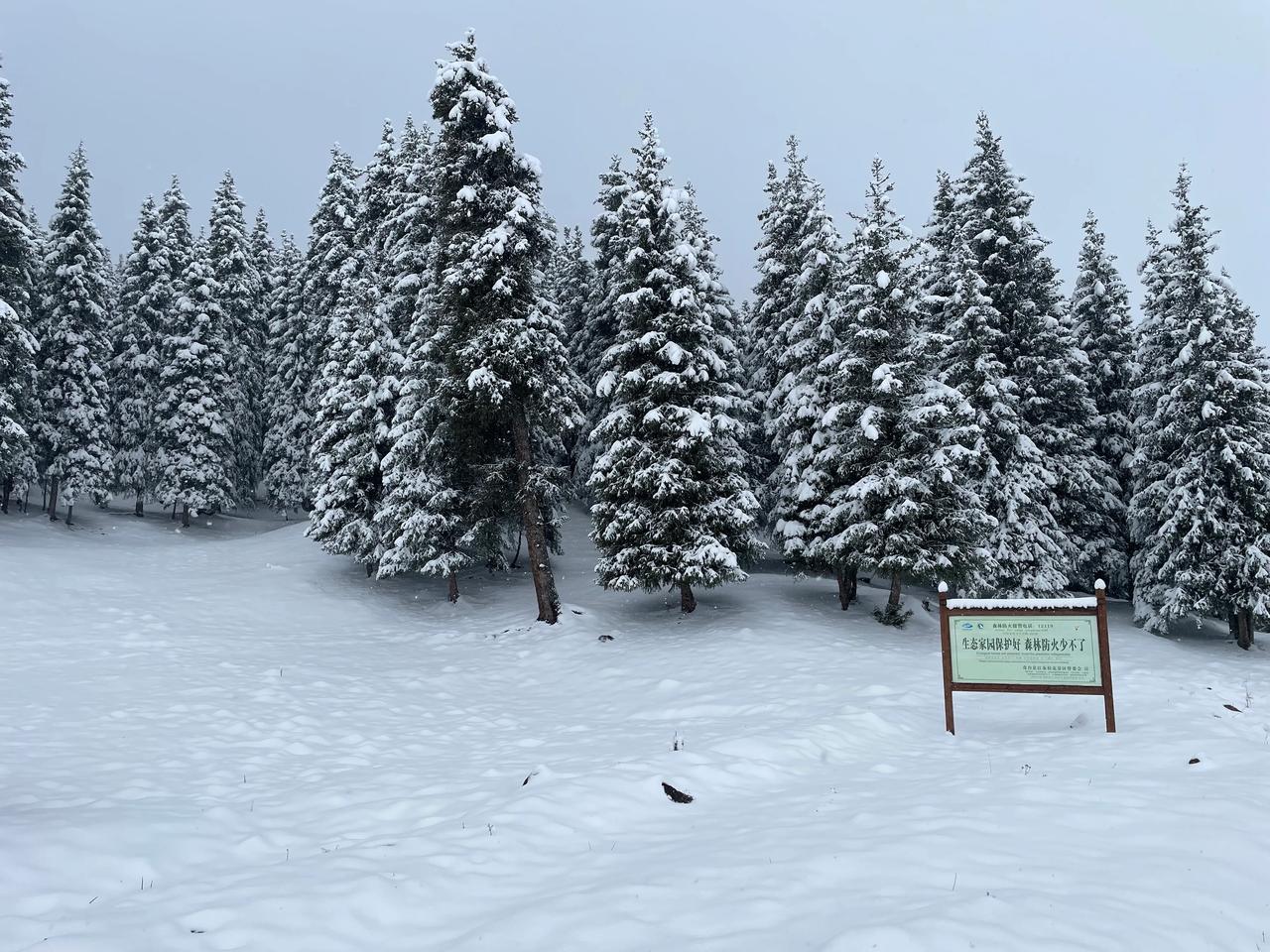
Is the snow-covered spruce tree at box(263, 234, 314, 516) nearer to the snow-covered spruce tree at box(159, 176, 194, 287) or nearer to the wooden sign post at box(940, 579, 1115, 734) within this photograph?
the snow-covered spruce tree at box(159, 176, 194, 287)

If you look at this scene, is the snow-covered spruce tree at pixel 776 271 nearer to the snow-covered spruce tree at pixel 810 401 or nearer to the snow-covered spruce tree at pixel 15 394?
the snow-covered spruce tree at pixel 810 401

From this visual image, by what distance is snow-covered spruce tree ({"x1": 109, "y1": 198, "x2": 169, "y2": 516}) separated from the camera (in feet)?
130

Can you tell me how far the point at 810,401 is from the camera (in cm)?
2211

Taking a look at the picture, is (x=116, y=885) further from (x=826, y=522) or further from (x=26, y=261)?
(x=26, y=261)

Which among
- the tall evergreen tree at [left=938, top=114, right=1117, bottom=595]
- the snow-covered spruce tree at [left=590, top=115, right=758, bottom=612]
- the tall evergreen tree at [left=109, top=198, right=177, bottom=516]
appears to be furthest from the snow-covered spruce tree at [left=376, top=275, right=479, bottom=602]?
the tall evergreen tree at [left=109, top=198, right=177, bottom=516]

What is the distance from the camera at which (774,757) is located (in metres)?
9.33

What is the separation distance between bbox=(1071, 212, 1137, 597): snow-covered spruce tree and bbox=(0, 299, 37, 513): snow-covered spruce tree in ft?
127

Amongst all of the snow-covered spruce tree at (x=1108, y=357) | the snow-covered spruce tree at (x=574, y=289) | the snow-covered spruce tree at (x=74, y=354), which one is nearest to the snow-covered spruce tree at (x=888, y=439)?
the snow-covered spruce tree at (x=1108, y=357)

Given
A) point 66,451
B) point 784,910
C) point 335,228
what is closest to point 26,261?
point 66,451

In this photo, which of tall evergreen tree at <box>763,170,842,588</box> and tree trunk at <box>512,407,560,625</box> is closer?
tree trunk at <box>512,407,560,625</box>

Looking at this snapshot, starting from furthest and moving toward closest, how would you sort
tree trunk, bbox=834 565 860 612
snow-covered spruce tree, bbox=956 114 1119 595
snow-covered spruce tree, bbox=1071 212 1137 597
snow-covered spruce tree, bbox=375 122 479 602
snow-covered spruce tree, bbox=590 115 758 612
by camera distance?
1. snow-covered spruce tree, bbox=1071 212 1137 597
2. snow-covered spruce tree, bbox=956 114 1119 595
3. tree trunk, bbox=834 565 860 612
4. snow-covered spruce tree, bbox=375 122 479 602
5. snow-covered spruce tree, bbox=590 115 758 612

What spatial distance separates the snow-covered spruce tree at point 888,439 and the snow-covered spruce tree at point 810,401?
29cm

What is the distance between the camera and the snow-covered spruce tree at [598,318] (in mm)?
30562

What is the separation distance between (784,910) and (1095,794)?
421cm
